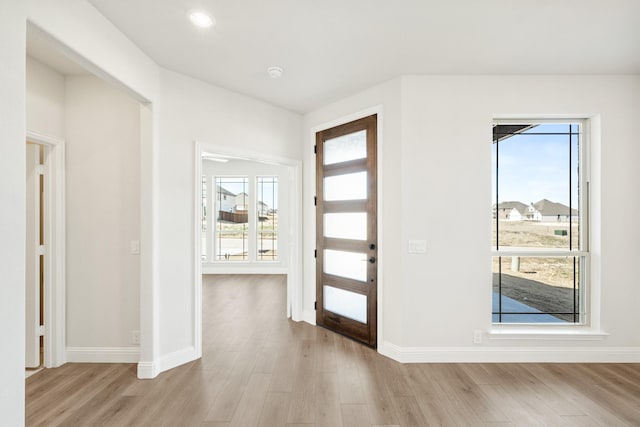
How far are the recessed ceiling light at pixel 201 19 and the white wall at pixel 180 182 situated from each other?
866 mm

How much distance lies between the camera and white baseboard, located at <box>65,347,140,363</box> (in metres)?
2.79

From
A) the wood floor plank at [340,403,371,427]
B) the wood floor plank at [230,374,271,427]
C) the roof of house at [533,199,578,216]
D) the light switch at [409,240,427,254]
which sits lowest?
the wood floor plank at [230,374,271,427]

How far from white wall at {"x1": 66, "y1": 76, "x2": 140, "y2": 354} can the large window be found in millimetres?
3666

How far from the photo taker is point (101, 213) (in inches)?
111

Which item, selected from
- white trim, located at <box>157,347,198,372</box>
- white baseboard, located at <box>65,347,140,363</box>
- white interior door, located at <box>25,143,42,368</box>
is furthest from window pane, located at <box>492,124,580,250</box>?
white interior door, located at <box>25,143,42,368</box>

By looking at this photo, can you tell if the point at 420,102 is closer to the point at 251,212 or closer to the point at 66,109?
the point at 66,109

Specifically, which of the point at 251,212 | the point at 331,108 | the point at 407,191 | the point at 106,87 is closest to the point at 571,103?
the point at 407,191

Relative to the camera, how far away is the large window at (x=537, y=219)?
119 inches

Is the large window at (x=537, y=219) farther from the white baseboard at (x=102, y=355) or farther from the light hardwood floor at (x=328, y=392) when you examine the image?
the white baseboard at (x=102, y=355)

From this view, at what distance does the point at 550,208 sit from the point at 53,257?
4982 mm

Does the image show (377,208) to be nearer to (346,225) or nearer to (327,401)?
(346,225)

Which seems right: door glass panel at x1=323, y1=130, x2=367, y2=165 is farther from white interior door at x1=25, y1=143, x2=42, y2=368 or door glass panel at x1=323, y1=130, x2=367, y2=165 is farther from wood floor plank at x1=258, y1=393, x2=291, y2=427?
white interior door at x1=25, y1=143, x2=42, y2=368

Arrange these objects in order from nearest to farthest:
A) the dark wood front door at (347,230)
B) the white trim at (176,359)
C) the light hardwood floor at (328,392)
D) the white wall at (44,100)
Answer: the light hardwood floor at (328,392) → the white wall at (44,100) → the white trim at (176,359) → the dark wood front door at (347,230)

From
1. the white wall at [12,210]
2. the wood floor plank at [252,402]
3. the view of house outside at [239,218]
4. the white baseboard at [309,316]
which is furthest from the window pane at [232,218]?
the white wall at [12,210]
